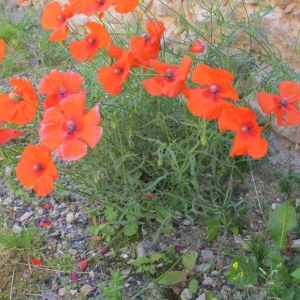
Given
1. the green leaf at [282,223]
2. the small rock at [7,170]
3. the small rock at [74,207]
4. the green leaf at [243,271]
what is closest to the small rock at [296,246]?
the green leaf at [282,223]

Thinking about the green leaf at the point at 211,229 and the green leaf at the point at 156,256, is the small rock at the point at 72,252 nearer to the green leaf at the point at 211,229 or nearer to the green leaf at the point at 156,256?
the green leaf at the point at 156,256

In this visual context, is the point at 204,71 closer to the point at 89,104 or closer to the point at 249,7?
the point at 89,104

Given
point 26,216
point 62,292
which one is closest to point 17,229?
point 26,216

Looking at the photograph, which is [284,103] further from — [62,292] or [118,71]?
[62,292]

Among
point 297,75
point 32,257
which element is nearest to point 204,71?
point 297,75

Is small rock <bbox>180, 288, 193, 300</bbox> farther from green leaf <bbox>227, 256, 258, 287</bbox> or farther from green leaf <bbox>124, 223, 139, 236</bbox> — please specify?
green leaf <bbox>124, 223, 139, 236</bbox>

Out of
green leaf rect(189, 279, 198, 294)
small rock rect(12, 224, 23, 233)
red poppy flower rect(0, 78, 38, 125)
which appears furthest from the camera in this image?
small rock rect(12, 224, 23, 233)

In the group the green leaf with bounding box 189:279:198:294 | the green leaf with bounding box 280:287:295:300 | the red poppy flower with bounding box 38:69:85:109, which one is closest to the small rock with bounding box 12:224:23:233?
the red poppy flower with bounding box 38:69:85:109
